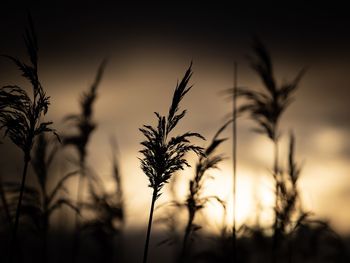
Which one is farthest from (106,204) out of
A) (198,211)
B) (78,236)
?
(198,211)

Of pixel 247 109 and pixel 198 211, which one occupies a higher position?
pixel 247 109

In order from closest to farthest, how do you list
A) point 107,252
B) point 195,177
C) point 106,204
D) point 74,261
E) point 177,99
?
point 177,99
point 195,177
point 74,261
point 106,204
point 107,252

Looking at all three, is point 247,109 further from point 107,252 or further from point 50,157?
point 107,252

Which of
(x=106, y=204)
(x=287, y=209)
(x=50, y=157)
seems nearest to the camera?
(x=287, y=209)

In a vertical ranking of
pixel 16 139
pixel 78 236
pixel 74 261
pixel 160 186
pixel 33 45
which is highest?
pixel 33 45

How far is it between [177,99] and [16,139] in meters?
1.60

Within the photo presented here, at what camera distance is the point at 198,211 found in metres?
4.75

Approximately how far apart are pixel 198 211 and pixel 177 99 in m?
1.79

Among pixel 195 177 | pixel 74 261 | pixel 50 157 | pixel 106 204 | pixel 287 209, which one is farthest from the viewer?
pixel 106 204

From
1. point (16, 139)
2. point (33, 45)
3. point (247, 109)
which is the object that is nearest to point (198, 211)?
point (247, 109)

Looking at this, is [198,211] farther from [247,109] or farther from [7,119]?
[7,119]

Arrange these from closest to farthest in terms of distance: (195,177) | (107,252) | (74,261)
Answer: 1. (195,177)
2. (74,261)
3. (107,252)

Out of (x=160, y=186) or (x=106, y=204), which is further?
(x=106, y=204)

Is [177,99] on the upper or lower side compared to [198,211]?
upper
